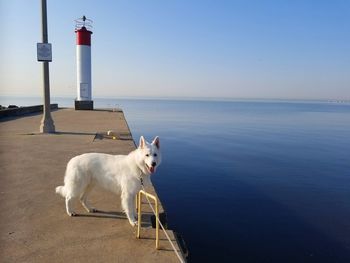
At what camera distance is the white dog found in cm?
630

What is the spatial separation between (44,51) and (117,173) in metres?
12.0

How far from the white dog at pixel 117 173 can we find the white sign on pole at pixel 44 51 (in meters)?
11.3

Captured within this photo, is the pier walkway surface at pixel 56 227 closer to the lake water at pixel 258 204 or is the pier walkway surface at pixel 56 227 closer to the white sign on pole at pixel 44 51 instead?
the lake water at pixel 258 204

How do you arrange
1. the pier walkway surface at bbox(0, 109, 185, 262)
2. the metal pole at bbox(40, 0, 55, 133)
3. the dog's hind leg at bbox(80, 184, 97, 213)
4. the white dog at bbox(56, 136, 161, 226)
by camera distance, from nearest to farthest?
the pier walkway surface at bbox(0, 109, 185, 262) < the white dog at bbox(56, 136, 161, 226) < the dog's hind leg at bbox(80, 184, 97, 213) < the metal pole at bbox(40, 0, 55, 133)

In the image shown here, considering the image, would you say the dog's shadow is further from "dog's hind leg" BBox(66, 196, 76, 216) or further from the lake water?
the lake water

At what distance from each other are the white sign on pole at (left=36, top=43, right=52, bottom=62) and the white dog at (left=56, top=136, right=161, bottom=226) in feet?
37.0

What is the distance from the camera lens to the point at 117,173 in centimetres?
652

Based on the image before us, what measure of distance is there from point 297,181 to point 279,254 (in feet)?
24.9

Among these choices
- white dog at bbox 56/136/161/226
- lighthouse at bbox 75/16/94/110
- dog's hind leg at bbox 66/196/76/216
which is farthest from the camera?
lighthouse at bbox 75/16/94/110

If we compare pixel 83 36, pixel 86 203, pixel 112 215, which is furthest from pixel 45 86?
pixel 83 36

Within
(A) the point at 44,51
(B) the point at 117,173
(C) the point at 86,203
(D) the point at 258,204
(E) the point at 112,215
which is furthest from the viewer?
(A) the point at 44,51

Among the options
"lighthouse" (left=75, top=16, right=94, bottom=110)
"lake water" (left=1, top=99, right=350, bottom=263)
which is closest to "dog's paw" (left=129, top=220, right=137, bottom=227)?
"lake water" (left=1, top=99, right=350, bottom=263)

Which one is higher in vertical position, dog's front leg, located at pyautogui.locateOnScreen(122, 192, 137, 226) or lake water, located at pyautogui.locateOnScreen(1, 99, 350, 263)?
dog's front leg, located at pyautogui.locateOnScreen(122, 192, 137, 226)

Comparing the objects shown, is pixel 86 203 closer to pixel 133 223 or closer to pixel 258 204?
pixel 133 223
